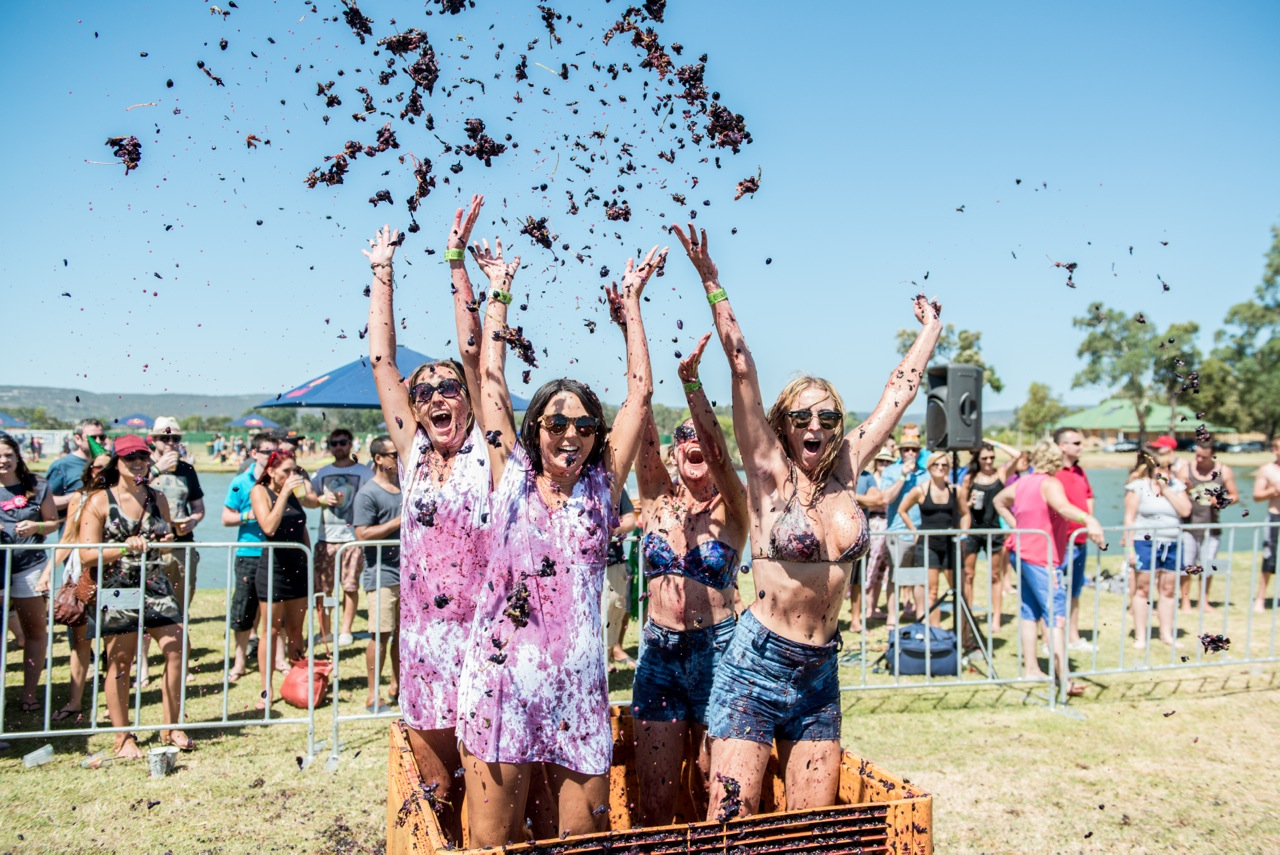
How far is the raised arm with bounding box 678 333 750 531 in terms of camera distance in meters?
3.29

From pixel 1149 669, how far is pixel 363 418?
917 cm

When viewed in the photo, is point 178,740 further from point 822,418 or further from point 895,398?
point 895,398

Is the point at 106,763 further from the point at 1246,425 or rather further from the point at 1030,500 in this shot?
the point at 1246,425

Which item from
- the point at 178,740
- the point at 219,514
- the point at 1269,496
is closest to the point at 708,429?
the point at 178,740

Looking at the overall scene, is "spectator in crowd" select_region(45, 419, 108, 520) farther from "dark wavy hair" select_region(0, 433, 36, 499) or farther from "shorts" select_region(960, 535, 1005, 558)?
"shorts" select_region(960, 535, 1005, 558)

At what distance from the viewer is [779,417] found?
3.32 meters

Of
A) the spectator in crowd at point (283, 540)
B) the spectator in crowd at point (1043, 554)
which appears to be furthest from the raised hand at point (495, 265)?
the spectator in crowd at point (1043, 554)

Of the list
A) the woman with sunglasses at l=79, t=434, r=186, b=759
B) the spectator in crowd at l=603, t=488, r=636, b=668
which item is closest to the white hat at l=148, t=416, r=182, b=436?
the woman with sunglasses at l=79, t=434, r=186, b=759

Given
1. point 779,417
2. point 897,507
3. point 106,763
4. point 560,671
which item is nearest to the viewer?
point 560,671

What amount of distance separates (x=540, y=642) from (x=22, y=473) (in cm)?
618

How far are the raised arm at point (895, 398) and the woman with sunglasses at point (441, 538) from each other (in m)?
1.37

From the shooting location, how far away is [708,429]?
11.0 feet

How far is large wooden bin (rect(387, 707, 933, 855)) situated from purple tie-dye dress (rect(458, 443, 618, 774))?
26cm

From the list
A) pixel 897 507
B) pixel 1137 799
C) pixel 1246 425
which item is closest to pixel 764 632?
pixel 1137 799
